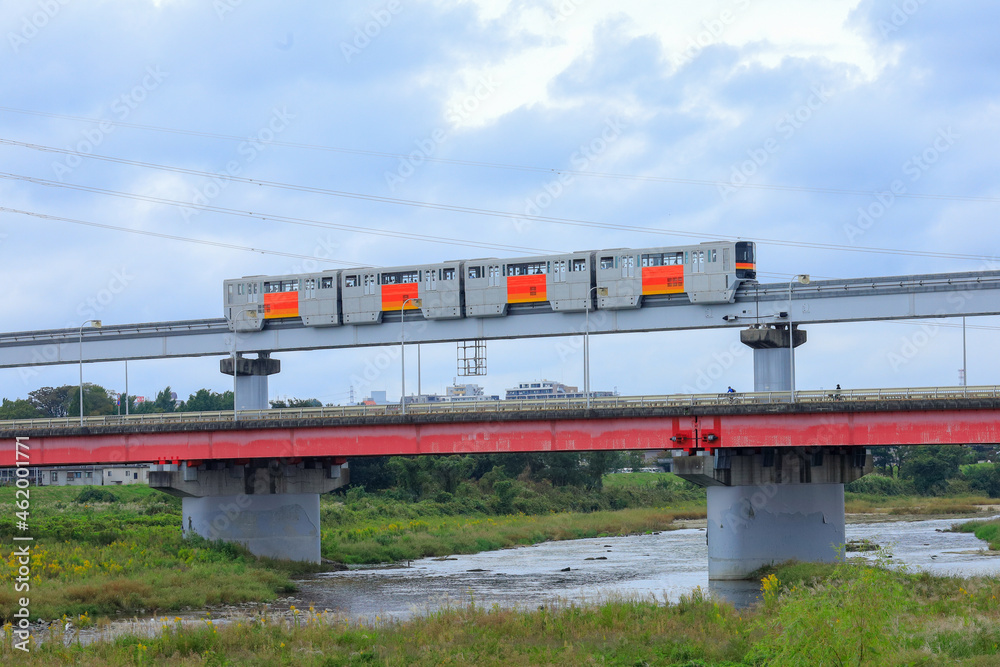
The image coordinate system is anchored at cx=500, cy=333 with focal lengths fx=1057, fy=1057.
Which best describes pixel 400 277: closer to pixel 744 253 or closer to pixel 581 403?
pixel 581 403

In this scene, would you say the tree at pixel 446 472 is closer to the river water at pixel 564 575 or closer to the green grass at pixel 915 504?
the river water at pixel 564 575

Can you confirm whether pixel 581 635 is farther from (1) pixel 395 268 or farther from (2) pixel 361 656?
(1) pixel 395 268

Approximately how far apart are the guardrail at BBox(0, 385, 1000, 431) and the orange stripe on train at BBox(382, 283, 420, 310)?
13222 millimetres

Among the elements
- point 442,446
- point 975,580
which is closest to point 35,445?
point 442,446

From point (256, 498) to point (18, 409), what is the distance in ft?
389

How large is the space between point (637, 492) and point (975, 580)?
77.6 m

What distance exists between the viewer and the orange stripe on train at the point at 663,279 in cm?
6156

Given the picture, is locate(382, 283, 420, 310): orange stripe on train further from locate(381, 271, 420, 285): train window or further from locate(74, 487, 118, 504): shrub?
locate(74, 487, 118, 504): shrub

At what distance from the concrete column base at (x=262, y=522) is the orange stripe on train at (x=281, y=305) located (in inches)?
601

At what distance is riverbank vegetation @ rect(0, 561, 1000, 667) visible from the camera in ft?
80.8

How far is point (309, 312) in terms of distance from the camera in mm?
71188

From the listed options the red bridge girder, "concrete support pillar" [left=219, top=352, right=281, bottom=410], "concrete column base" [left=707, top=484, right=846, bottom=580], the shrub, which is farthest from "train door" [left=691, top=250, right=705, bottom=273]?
the shrub

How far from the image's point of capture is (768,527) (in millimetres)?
51125

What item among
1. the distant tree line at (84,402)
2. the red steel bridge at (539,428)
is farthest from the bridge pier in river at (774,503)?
the distant tree line at (84,402)
